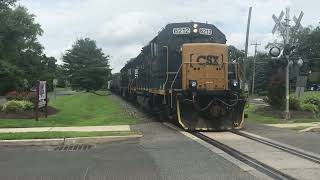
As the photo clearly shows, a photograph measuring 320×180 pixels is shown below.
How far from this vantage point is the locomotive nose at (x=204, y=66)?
66.6 feet

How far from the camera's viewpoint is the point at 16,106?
2592 centimetres

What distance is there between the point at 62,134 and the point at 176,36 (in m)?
6.52

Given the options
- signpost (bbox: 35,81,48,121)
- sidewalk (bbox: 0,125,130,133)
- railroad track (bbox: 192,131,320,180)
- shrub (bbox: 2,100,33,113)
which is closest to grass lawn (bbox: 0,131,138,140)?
sidewalk (bbox: 0,125,130,133)

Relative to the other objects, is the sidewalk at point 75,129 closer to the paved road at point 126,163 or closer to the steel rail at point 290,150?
the paved road at point 126,163

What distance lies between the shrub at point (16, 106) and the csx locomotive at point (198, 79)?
24.2 ft

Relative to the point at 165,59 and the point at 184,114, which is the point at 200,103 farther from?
the point at 165,59

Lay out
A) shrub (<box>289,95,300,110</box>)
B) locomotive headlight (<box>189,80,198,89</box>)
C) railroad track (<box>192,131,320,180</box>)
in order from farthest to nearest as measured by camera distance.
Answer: shrub (<box>289,95,300,110</box>), locomotive headlight (<box>189,80,198,89</box>), railroad track (<box>192,131,320,180</box>)

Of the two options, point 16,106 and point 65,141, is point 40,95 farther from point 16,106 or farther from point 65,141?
point 65,141

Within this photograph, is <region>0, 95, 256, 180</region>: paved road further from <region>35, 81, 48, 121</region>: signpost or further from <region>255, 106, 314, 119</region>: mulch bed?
<region>255, 106, 314, 119</region>: mulch bed

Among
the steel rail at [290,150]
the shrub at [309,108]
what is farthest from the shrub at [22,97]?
the steel rail at [290,150]

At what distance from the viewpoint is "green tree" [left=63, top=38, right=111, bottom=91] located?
10344 centimetres

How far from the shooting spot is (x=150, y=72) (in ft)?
83.4

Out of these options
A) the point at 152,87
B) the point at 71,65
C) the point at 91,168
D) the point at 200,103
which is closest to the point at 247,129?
the point at 200,103

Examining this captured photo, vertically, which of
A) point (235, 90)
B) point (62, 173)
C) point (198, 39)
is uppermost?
point (198, 39)
